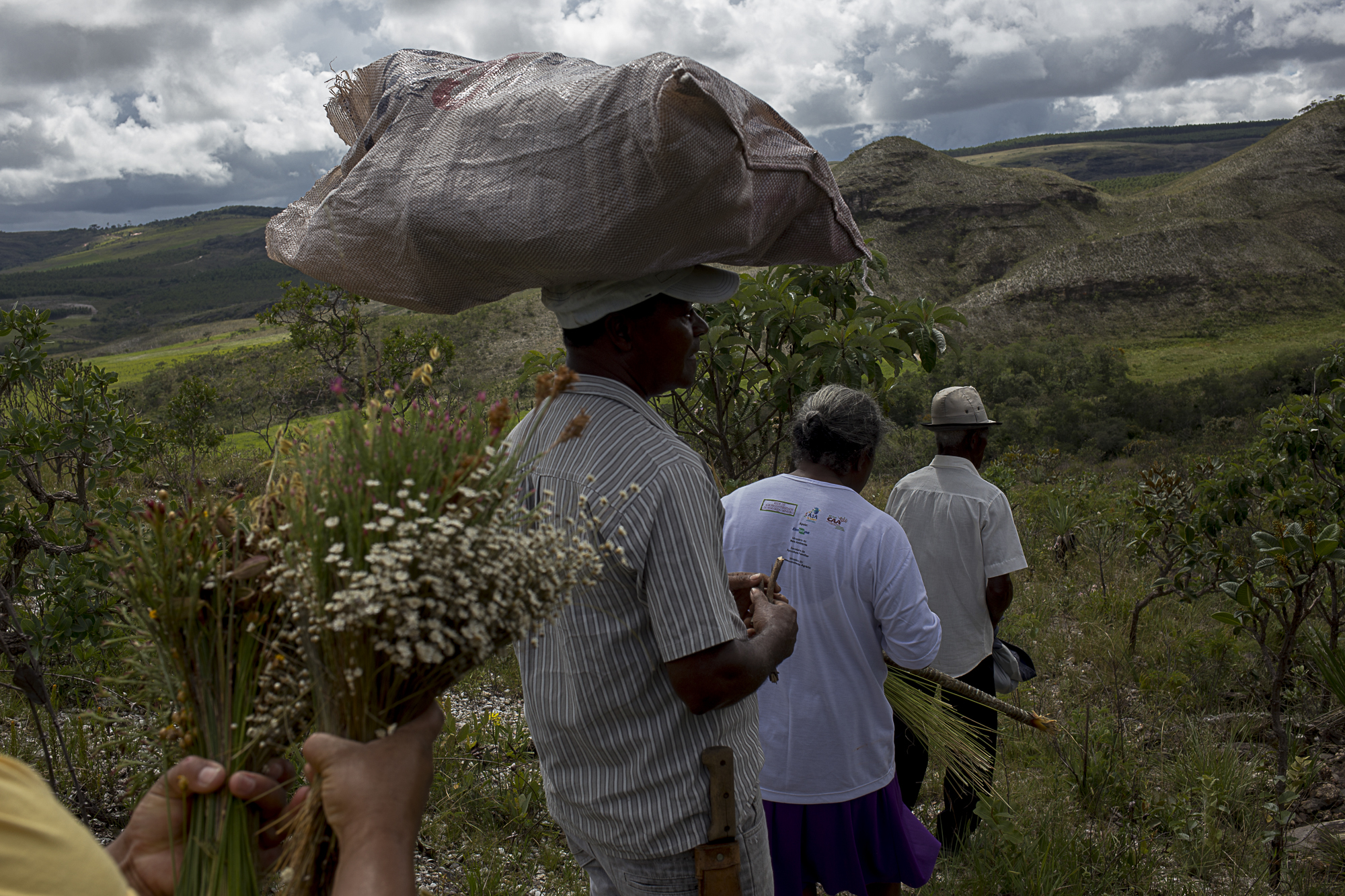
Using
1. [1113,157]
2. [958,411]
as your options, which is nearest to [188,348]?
[958,411]

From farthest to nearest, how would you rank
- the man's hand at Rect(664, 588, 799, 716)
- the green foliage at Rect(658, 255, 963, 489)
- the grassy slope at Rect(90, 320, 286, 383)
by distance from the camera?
1. the grassy slope at Rect(90, 320, 286, 383)
2. the green foliage at Rect(658, 255, 963, 489)
3. the man's hand at Rect(664, 588, 799, 716)

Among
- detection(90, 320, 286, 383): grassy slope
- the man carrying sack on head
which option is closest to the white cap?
the man carrying sack on head

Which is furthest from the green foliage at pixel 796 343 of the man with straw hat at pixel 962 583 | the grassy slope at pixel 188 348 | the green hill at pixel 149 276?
the green hill at pixel 149 276

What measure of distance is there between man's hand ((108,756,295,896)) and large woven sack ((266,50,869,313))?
2.63 ft

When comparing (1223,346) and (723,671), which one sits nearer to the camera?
(723,671)

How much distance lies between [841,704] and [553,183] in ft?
5.45

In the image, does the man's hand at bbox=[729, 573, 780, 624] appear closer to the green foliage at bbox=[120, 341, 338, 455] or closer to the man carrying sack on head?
the man carrying sack on head

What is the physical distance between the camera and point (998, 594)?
10.3 ft

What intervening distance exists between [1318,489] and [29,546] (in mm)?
5672

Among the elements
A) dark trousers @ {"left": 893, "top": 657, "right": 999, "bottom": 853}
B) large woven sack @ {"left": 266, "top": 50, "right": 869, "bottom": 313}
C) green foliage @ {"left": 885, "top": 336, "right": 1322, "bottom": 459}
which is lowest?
green foliage @ {"left": 885, "top": 336, "right": 1322, "bottom": 459}

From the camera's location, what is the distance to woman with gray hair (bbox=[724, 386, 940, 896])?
2.31 metres

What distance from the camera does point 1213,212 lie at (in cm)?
5097

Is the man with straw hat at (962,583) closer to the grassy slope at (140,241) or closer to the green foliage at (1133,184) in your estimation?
the green foliage at (1133,184)

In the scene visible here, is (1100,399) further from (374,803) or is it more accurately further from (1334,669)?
(374,803)
